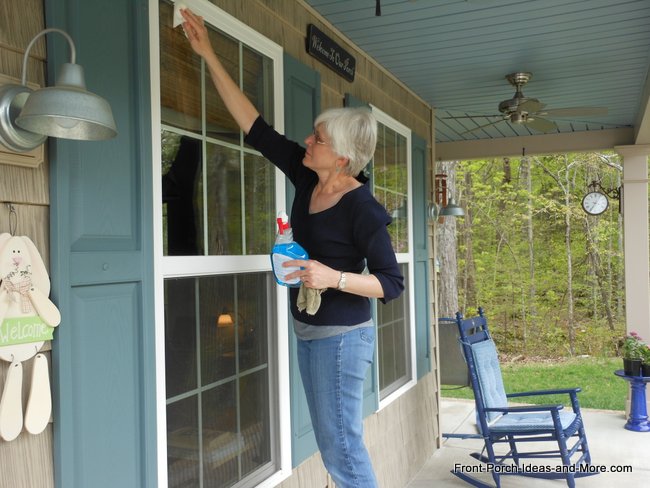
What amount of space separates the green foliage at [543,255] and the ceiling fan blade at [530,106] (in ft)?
30.2

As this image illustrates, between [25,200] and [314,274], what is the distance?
71 cm

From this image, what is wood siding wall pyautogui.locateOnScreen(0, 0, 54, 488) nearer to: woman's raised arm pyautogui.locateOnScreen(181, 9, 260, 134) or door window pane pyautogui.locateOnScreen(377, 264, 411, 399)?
woman's raised arm pyautogui.locateOnScreen(181, 9, 260, 134)

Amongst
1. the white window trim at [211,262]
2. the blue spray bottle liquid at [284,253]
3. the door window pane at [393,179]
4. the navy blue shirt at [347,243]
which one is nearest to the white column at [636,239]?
the door window pane at [393,179]

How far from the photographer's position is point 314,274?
1.62 m

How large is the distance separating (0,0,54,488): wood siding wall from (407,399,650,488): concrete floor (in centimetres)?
325

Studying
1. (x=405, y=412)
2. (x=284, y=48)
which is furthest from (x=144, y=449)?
(x=405, y=412)

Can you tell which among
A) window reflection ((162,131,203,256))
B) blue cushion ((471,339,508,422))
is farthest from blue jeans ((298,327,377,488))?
blue cushion ((471,339,508,422))

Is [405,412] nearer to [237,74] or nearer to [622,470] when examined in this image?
[622,470]

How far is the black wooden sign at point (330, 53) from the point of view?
2.90m

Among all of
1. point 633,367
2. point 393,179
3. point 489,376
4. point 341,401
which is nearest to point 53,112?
point 341,401

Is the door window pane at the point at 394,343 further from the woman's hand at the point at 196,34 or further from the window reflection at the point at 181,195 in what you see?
the woman's hand at the point at 196,34

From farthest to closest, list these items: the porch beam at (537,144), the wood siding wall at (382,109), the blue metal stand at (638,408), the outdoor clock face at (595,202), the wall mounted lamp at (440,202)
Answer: the outdoor clock face at (595,202) → the porch beam at (537,144) → the blue metal stand at (638,408) → the wall mounted lamp at (440,202) → the wood siding wall at (382,109)

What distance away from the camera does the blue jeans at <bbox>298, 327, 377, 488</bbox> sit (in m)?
1.78

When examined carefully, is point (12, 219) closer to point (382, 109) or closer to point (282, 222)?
point (282, 222)
